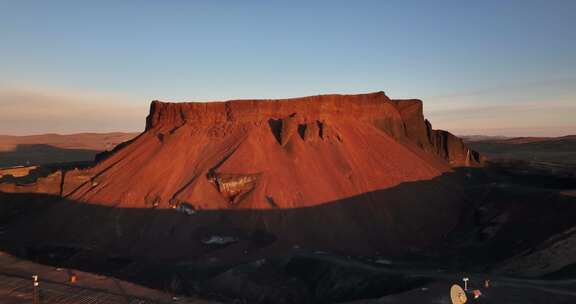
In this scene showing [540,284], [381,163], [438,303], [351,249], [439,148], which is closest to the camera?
[438,303]

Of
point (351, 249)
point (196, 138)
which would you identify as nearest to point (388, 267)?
point (351, 249)

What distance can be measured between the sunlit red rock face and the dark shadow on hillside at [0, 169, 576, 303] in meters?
1.54

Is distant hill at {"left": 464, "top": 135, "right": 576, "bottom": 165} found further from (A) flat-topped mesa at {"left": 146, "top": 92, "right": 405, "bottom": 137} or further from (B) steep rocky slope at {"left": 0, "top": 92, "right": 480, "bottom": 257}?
(B) steep rocky slope at {"left": 0, "top": 92, "right": 480, "bottom": 257}

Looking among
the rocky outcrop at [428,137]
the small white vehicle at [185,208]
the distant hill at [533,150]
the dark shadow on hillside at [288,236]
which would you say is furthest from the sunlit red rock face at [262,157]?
the distant hill at [533,150]

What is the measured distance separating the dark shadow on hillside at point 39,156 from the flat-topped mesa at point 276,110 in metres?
87.2

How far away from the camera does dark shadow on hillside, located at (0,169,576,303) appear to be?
122 feet

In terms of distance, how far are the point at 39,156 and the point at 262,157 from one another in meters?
130

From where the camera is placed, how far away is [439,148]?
64.8 m

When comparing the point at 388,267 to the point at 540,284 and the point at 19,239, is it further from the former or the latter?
the point at 19,239

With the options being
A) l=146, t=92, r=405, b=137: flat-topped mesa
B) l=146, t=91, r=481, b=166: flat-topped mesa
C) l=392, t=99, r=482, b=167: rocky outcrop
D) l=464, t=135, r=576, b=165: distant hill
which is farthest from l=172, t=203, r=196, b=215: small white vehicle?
l=464, t=135, r=576, b=165: distant hill

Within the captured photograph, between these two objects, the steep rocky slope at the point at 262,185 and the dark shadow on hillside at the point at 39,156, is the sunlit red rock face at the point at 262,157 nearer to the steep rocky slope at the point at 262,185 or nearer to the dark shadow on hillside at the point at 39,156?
the steep rocky slope at the point at 262,185

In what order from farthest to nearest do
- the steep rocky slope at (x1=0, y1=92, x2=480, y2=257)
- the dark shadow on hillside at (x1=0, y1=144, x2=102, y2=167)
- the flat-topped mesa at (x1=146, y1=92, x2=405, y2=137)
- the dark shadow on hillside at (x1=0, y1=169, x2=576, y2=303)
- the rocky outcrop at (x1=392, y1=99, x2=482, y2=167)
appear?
1. the dark shadow on hillside at (x1=0, y1=144, x2=102, y2=167)
2. the rocky outcrop at (x1=392, y1=99, x2=482, y2=167)
3. the flat-topped mesa at (x1=146, y1=92, x2=405, y2=137)
4. the steep rocky slope at (x1=0, y1=92, x2=480, y2=257)
5. the dark shadow on hillside at (x1=0, y1=169, x2=576, y2=303)

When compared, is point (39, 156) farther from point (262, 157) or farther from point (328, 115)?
point (328, 115)

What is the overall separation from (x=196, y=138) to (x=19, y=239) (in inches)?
798
